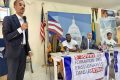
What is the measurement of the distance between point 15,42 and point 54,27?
321cm

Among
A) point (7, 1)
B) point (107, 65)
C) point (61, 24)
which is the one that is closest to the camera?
point (107, 65)

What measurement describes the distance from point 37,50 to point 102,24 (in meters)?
2.11

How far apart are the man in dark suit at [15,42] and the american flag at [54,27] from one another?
3.06 metres

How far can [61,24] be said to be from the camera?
5234mm

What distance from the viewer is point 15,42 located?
189cm

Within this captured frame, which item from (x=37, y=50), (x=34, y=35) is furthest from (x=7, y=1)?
(x=37, y=50)

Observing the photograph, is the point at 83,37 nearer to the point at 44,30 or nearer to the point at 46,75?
the point at 44,30

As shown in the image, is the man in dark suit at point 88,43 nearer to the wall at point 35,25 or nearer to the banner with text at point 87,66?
the wall at point 35,25

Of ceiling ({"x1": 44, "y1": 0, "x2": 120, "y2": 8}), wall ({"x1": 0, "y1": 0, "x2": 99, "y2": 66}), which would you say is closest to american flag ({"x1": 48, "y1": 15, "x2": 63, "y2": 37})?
wall ({"x1": 0, "y1": 0, "x2": 99, "y2": 66})

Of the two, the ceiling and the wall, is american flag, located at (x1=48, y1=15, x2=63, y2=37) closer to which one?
the wall

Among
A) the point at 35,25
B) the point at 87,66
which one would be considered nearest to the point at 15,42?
the point at 87,66

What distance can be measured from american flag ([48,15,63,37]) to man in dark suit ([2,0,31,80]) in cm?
306

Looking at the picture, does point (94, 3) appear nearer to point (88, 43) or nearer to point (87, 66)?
point (88, 43)

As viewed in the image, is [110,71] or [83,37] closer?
[110,71]
